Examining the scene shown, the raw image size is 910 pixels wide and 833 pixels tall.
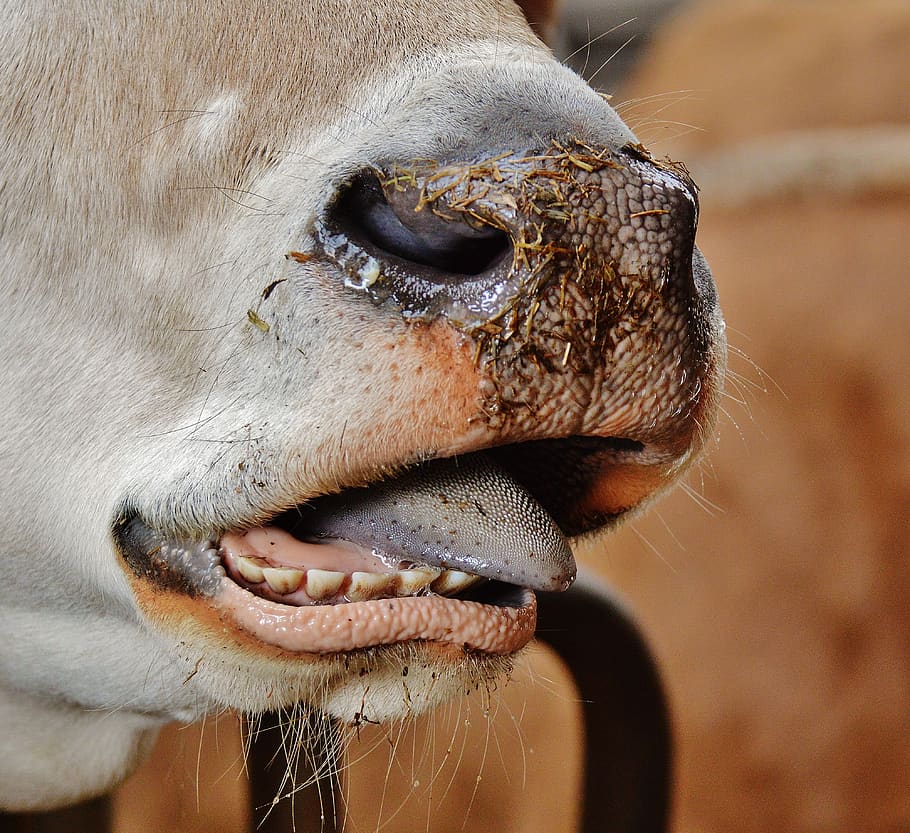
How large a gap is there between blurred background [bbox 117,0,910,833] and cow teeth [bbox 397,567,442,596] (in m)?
1.34

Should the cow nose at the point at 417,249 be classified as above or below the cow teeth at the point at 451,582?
above

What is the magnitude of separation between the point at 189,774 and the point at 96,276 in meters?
0.50

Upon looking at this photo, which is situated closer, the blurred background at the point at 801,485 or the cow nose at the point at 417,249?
the cow nose at the point at 417,249

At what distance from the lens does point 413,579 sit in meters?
0.70

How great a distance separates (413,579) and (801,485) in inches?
64.8

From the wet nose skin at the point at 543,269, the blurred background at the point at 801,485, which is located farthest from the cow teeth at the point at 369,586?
the blurred background at the point at 801,485

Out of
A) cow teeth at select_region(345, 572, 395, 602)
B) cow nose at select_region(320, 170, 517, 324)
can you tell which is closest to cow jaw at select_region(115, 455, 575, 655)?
cow teeth at select_region(345, 572, 395, 602)

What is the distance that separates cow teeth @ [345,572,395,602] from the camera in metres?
0.70

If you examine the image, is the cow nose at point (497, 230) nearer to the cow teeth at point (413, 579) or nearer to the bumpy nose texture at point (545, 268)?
the bumpy nose texture at point (545, 268)

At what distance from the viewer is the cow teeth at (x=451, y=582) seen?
0.72 metres

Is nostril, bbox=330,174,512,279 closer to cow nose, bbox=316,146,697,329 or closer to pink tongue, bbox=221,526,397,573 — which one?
cow nose, bbox=316,146,697,329

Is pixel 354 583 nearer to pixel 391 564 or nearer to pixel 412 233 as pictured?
pixel 391 564

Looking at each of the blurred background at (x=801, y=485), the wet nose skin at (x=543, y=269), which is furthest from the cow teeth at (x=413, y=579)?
the blurred background at (x=801, y=485)

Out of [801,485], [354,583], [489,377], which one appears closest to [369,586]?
[354,583]
